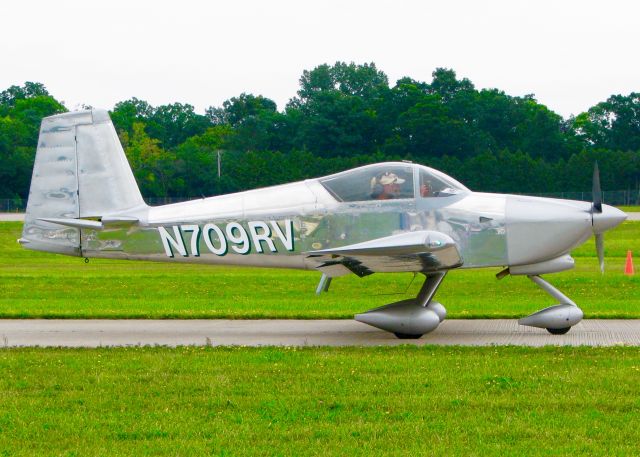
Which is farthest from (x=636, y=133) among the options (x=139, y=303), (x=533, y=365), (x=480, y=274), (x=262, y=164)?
(x=533, y=365)

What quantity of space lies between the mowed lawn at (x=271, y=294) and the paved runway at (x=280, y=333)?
791mm

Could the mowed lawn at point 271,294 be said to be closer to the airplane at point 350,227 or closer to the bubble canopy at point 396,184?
the airplane at point 350,227

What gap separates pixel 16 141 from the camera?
90.7 m

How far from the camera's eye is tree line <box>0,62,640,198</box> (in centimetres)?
7894

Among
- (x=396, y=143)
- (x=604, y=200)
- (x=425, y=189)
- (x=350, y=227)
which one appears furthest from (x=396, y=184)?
(x=396, y=143)

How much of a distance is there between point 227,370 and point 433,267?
173 inches

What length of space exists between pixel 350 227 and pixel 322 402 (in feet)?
18.5

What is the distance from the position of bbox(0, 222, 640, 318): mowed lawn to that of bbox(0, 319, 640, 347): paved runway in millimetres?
791

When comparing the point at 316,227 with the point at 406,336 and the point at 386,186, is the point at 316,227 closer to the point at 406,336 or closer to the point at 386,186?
the point at 386,186

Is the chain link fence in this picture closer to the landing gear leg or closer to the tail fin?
the tail fin

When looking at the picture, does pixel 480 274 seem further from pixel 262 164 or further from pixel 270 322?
pixel 262 164

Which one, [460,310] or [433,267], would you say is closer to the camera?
[433,267]

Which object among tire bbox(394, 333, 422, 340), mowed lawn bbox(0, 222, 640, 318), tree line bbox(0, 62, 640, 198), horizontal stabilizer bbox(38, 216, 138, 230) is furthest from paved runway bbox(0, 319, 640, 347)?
tree line bbox(0, 62, 640, 198)

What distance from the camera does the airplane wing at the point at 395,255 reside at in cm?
1446
